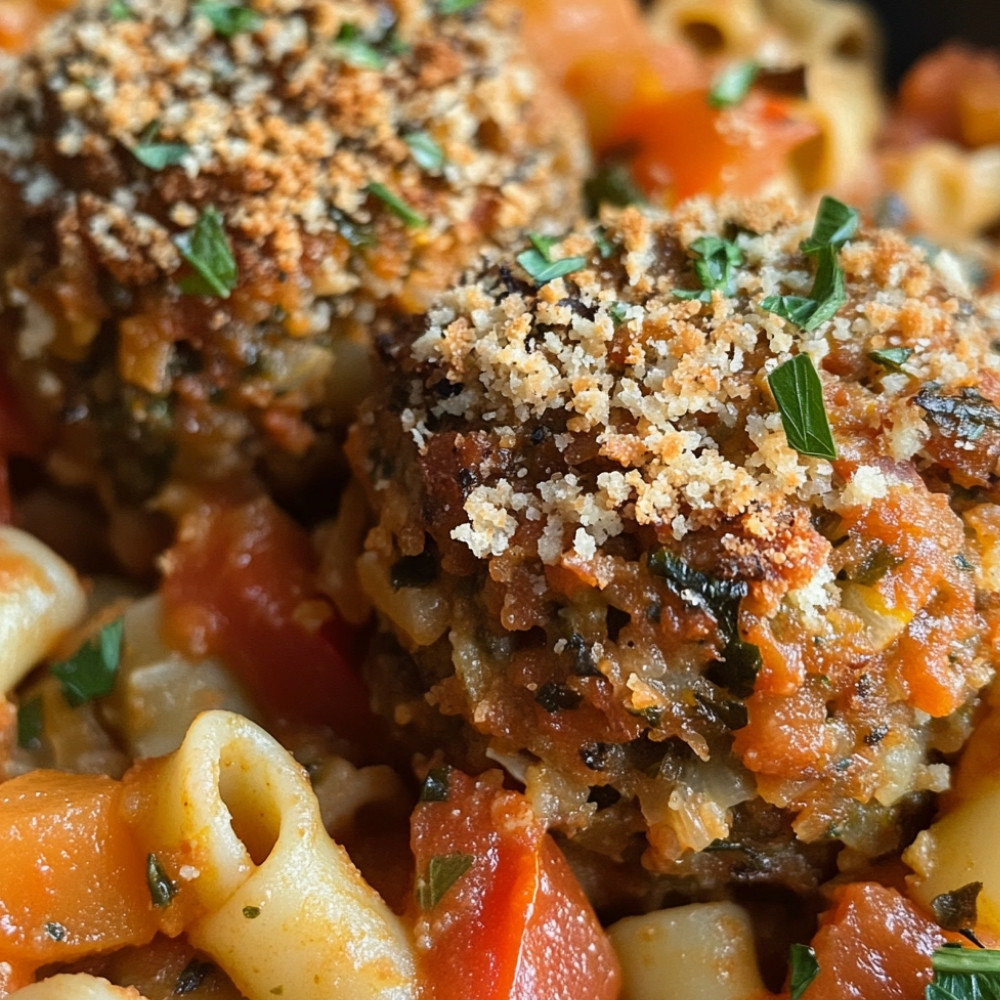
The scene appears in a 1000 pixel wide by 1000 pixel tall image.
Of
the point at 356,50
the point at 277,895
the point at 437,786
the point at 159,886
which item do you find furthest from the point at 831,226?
the point at 159,886

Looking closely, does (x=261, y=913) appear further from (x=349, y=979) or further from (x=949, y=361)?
(x=949, y=361)

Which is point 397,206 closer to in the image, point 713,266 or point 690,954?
point 713,266

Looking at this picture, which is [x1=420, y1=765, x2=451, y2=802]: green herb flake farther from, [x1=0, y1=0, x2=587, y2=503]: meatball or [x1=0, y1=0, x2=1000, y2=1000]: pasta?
[x1=0, y1=0, x2=587, y2=503]: meatball

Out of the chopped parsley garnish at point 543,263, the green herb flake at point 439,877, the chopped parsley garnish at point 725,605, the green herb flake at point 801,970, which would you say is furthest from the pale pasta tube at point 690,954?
the chopped parsley garnish at point 543,263

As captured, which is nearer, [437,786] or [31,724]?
[437,786]

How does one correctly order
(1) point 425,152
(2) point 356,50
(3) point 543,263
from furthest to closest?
(2) point 356,50 → (1) point 425,152 → (3) point 543,263

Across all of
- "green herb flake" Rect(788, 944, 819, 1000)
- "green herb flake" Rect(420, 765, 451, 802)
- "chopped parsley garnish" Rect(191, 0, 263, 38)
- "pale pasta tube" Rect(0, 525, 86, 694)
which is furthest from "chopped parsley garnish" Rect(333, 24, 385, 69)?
"green herb flake" Rect(788, 944, 819, 1000)

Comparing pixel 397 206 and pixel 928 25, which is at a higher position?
pixel 397 206

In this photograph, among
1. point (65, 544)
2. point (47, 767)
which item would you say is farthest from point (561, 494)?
point (65, 544)
